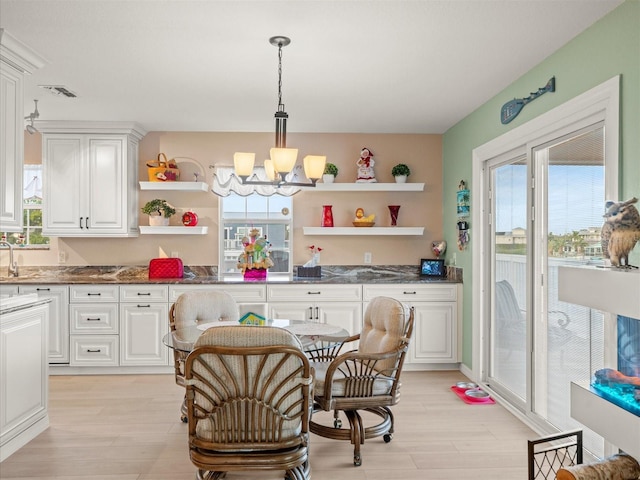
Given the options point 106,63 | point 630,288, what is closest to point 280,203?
point 106,63

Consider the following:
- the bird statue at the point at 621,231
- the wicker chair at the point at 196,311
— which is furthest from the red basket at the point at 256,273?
the bird statue at the point at 621,231

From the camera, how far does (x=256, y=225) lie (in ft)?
18.2

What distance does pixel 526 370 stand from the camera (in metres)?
3.68

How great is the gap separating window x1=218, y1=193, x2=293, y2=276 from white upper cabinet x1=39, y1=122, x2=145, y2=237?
102 cm

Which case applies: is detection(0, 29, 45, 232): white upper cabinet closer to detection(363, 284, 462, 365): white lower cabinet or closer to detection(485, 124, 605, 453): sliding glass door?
detection(363, 284, 462, 365): white lower cabinet

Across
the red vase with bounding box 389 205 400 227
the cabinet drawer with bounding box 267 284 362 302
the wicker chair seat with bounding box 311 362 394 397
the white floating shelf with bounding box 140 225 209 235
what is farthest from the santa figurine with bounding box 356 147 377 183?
the wicker chair seat with bounding box 311 362 394 397

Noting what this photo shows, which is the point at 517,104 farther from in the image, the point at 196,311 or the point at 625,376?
the point at 196,311

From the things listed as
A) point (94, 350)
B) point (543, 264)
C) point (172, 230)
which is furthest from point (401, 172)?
point (94, 350)

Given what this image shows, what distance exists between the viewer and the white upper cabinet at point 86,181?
5.11 metres

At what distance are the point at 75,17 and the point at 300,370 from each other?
2.18 meters

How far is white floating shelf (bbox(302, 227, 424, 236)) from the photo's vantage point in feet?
17.6

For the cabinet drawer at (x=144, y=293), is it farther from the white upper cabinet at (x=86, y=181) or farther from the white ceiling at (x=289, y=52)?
the white ceiling at (x=289, y=52)

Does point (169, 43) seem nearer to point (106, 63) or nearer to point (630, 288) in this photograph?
point (106, 63)

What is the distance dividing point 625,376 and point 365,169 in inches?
145
